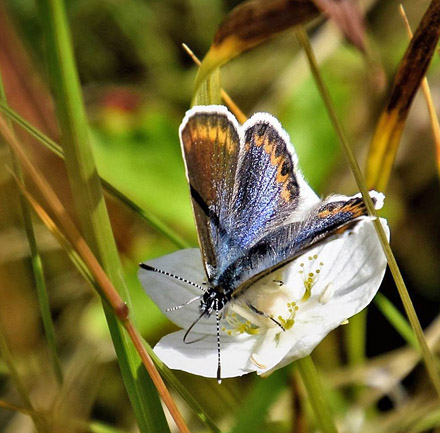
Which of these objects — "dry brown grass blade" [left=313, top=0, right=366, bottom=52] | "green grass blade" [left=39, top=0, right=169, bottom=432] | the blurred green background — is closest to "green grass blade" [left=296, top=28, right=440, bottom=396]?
"dry brown grass blade" [left=313, top=0, right=366, bottom=52]

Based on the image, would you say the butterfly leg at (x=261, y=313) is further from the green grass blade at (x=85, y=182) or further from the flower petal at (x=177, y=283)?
the green grass blade at (x=85, y=182)

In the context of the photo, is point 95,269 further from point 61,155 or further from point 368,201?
point 368,201

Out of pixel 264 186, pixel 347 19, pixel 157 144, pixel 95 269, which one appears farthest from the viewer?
pixel 157 144

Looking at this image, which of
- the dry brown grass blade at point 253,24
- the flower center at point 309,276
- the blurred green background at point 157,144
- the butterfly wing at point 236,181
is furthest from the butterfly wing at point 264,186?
the blurred green background at point 157,144

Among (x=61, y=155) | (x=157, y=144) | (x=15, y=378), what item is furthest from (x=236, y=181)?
(x=157, y=144)

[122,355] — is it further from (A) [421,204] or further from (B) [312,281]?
(A) [421,204]

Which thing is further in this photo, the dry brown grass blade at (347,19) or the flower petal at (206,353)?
the flower petal at (206,353)

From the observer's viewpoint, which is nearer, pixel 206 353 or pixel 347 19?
pixel 347 19
